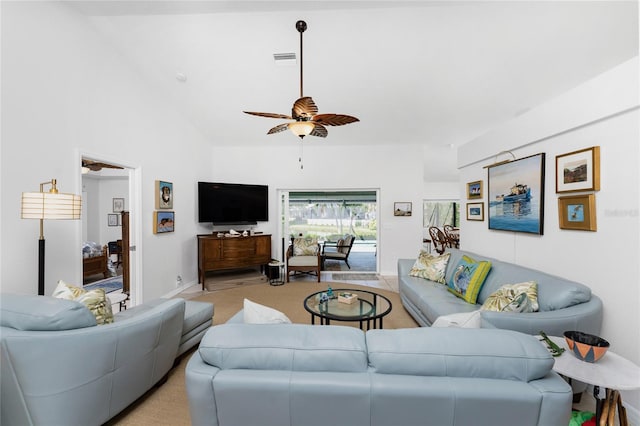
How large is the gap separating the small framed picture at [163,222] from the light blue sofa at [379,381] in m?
3.32

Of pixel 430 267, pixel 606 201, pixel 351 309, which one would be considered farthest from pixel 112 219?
pixel 606 201

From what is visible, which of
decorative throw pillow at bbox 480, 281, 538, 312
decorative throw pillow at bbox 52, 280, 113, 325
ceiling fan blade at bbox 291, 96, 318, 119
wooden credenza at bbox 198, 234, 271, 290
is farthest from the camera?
wooden credenza at bbox 198, 234, 271, 290

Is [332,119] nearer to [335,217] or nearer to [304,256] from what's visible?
[304,256]

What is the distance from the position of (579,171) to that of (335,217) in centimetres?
557

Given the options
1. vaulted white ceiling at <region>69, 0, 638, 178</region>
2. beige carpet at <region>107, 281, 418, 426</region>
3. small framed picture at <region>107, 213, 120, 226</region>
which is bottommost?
beige carpet at <region>107, 281, 418, 426</region>

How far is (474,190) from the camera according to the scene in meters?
3.70

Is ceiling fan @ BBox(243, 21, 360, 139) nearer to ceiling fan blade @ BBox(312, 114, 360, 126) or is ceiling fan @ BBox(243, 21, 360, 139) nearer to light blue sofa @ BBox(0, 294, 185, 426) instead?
ceiling fan blade @ BBox(312, 114, 360, 126)

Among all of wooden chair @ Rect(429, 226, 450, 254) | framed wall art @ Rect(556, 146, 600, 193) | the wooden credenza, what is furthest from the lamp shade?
wooden chair @ Rect(429, 226, 450, 254)

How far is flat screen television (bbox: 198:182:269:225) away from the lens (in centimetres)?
511

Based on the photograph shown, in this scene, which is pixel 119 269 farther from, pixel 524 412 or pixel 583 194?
pixel 583 194

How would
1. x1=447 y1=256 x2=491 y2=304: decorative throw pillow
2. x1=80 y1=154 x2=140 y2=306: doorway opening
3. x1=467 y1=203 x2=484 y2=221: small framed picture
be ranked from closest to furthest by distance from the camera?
x1=447 y1=256 x2=491 y2=304: decorative throw pillow < x1=467 y1=203 x2=484 y2=221: small framed picture < x1=80 y1=154 x2=140 y2=306: doorway opening

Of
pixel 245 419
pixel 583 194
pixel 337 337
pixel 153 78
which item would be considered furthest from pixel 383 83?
pixel 245 419

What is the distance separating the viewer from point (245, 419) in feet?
3.58

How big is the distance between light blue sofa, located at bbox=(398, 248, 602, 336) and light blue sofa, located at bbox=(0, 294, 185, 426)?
7.85 feet
